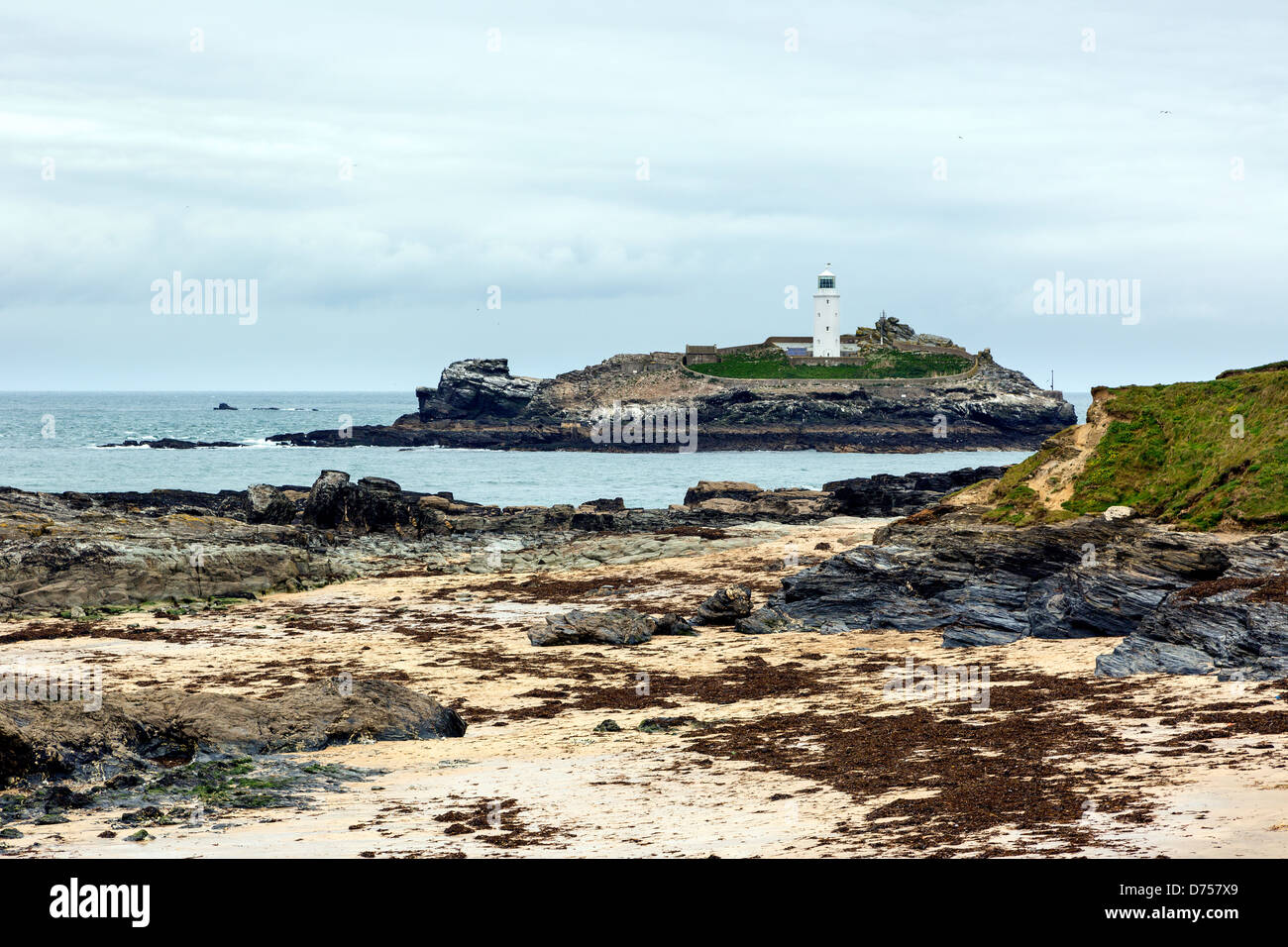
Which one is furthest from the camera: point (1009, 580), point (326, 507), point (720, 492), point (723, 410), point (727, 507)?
point (723, 410)

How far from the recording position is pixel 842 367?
479ft

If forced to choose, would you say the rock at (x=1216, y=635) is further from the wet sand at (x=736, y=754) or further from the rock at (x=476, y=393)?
the rock at (x=476, y=393)

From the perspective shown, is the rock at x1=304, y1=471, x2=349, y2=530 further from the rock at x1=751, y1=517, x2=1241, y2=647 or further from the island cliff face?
the island cliff face

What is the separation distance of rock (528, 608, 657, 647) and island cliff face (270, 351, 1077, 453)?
99425 millimetres

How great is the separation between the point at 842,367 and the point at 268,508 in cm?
11364

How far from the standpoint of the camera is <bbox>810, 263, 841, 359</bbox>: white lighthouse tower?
5797 inches

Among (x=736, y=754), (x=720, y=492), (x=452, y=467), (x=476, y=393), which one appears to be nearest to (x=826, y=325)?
(x=476, y=393)

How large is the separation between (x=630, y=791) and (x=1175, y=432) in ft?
65.8

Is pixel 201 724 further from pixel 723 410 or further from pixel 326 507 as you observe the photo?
pixel 723 410

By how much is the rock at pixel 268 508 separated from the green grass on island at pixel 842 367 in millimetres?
107802

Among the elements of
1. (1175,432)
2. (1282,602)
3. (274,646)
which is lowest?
(274,646)

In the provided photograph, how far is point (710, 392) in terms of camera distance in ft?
455

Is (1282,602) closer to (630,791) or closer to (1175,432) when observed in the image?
(630,791)
